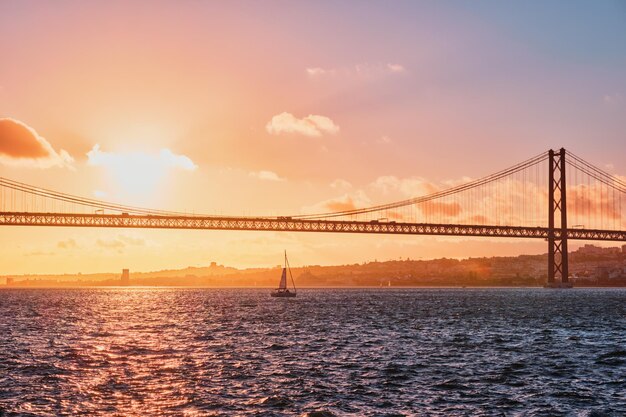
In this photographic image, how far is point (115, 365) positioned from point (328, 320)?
3400 centimetres

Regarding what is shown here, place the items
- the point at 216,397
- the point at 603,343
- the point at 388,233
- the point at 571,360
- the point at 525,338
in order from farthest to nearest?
the point at 388,233 < the point at 525,338 < the point at 603,343 < the point at 571,360 < the point at 216,397

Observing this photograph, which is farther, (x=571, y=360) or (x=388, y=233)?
(x=388, y=233)

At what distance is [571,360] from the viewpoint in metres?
36.7

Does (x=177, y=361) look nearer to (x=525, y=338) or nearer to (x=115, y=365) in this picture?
(x=115, y=365)

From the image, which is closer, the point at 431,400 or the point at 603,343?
the point at 431,400

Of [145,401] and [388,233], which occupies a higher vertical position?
[388,233]

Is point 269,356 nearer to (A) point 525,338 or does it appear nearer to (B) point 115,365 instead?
(B) point 115,365

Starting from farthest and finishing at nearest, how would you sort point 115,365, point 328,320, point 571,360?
point 328,320 → point 571,360 → point 115,365

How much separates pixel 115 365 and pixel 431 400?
1560 cm

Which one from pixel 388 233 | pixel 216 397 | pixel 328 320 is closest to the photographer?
pixel 216 397

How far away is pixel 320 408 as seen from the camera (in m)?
24.4

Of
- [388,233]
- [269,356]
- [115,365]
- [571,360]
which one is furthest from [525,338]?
[388,233]

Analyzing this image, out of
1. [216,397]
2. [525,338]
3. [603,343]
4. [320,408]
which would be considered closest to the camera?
[320,408]

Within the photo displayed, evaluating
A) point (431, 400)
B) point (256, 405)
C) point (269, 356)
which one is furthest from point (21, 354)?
point (431, 400)
